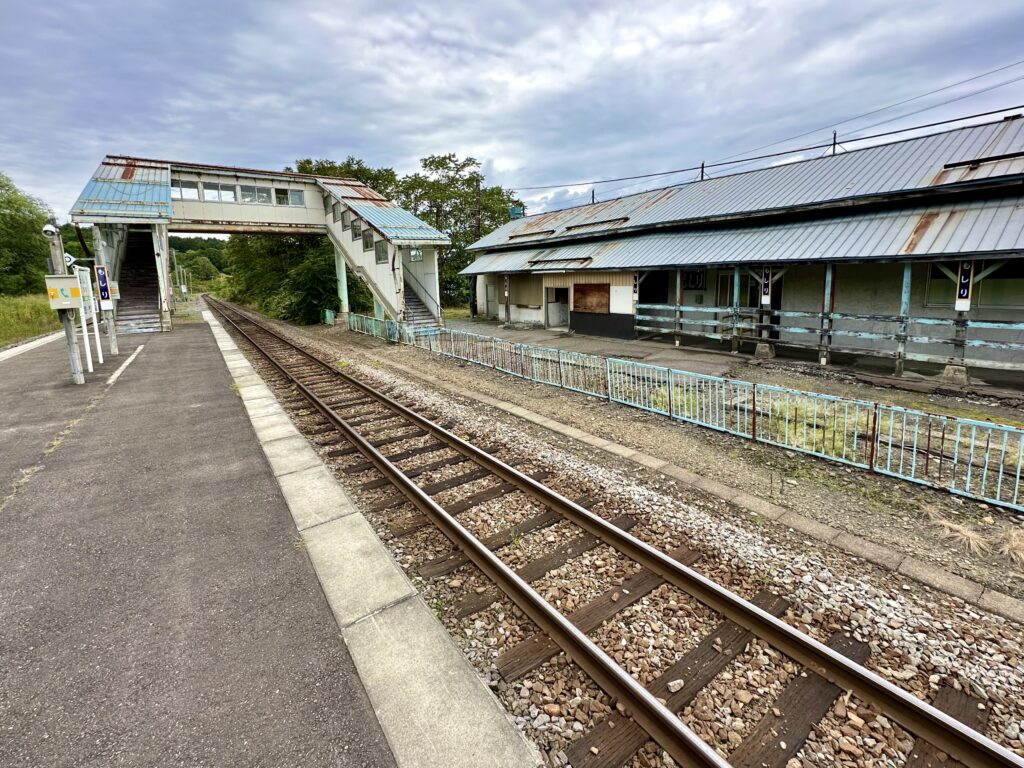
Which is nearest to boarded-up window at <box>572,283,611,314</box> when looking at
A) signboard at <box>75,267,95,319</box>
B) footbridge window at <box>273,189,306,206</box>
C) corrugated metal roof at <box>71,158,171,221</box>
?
signboard at <box>75,267,95,319</box>

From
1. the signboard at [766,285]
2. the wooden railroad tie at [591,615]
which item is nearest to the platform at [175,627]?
the wooden railroad tie at [591,615]

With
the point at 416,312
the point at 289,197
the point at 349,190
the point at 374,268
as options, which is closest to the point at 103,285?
the point at 374,268

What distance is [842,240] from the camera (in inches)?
545

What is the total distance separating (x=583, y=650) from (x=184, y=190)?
1365 inches

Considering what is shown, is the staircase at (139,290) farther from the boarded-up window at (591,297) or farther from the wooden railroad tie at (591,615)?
the wooden railroad tie at (591,615)

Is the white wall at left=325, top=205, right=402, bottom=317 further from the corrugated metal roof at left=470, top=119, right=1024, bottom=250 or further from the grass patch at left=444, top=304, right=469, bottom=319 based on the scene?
the corrugated metal roof at left=470, top=119, right=1024, bottom=250

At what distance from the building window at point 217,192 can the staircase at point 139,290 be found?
4017 mm

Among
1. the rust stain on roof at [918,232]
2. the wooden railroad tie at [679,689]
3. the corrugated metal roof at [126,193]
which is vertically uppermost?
the corrugated metal roof at [126,193]

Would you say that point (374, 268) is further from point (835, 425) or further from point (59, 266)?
point (835, 425)

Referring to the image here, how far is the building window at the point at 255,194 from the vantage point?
98.5 feet

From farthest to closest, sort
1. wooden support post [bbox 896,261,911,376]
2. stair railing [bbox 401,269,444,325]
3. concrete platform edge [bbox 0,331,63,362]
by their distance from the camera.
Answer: stair railing [bbox 401,269,444,325] < concrete platform edge [bbox 0,331,63,362] < wooden support post [bbox 896,261,911,376]

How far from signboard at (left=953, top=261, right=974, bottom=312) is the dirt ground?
2.70 metres

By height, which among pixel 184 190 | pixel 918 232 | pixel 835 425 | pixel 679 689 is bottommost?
pixel 679 689

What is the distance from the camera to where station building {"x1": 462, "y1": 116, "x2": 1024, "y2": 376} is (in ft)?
39.6
